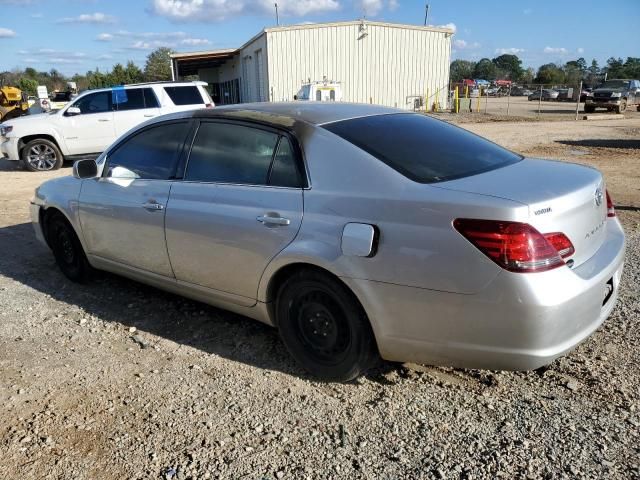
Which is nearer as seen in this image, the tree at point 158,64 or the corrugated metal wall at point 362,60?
the corrugated metal wall at point 362,60

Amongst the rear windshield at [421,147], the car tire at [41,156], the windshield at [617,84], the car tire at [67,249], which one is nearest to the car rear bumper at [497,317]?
the rear windshield at [421,147]

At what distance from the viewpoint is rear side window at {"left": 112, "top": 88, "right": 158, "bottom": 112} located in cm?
1282

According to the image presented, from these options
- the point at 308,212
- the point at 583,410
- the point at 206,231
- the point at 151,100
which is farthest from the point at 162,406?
the point at 151,100

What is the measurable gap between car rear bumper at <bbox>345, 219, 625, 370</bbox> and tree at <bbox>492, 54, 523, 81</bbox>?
403ft

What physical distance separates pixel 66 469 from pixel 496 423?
215 centimetres

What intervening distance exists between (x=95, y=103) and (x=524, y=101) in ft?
170

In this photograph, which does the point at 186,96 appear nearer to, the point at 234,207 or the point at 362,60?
the point at 234,207

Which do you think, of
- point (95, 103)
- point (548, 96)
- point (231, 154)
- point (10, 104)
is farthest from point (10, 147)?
point (548, 96)

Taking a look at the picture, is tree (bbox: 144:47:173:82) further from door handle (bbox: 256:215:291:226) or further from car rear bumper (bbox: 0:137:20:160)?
door handle (bbox: 256:215:291:226)

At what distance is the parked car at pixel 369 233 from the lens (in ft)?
8.41

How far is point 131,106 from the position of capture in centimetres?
1291

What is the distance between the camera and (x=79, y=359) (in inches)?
146

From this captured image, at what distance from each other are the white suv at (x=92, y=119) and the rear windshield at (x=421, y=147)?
998 cm

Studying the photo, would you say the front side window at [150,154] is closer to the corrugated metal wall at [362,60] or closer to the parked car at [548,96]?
the corrugated metal wall at [362,60]
